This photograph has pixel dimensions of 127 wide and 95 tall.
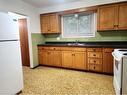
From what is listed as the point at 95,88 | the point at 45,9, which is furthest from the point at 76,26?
the point at 95,88

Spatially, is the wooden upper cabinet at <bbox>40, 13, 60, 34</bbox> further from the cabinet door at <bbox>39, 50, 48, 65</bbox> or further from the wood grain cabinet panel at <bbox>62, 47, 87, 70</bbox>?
the wood grain cabinet panel at <bbox>62, 47, 87, 70</bbox>

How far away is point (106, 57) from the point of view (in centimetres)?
321

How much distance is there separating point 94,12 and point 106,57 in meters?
1.68

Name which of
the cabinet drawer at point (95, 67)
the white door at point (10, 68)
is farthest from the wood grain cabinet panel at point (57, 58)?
the white door at point (10, 68)

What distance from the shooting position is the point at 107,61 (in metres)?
3.22

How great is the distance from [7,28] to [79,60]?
97.6 inches

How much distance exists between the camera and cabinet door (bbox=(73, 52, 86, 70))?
3560 millimetres

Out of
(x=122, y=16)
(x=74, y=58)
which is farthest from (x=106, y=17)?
(x=74, y=58)

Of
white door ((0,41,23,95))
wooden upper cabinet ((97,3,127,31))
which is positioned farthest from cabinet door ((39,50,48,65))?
wooden upper cabinet ((97,3,127,31))

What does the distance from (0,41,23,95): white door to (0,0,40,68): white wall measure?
1.40 m

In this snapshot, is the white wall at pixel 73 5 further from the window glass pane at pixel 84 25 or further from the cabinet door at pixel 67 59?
the cabinet door at pixel 67 59

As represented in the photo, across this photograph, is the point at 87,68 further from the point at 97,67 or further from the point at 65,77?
the point at 65,77

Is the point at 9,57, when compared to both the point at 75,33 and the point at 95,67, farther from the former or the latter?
the point at 75,33

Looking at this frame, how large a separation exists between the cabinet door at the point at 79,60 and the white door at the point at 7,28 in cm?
214
